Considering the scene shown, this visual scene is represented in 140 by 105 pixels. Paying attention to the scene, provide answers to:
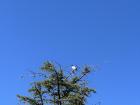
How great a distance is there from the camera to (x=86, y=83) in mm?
36969

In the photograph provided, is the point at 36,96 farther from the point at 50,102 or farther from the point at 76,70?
the point at 76,70

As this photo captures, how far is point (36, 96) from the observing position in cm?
3625

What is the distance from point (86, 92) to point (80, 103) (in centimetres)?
111

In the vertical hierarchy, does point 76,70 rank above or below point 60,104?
above

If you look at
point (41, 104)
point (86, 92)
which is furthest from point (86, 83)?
point (41, 104)

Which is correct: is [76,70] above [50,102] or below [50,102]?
above

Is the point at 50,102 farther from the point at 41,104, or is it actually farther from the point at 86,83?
the point at 86,83

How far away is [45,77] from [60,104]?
231cm

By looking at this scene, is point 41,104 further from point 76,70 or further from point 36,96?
point 76,70

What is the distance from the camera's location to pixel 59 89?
36062mm

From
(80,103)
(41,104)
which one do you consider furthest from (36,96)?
(80,103)

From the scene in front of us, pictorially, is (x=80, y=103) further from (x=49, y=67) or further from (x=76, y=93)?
(x=49, y=67)

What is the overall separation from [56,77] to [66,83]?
0.78m

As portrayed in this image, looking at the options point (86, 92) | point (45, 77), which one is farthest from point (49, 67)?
point (86, 92)
